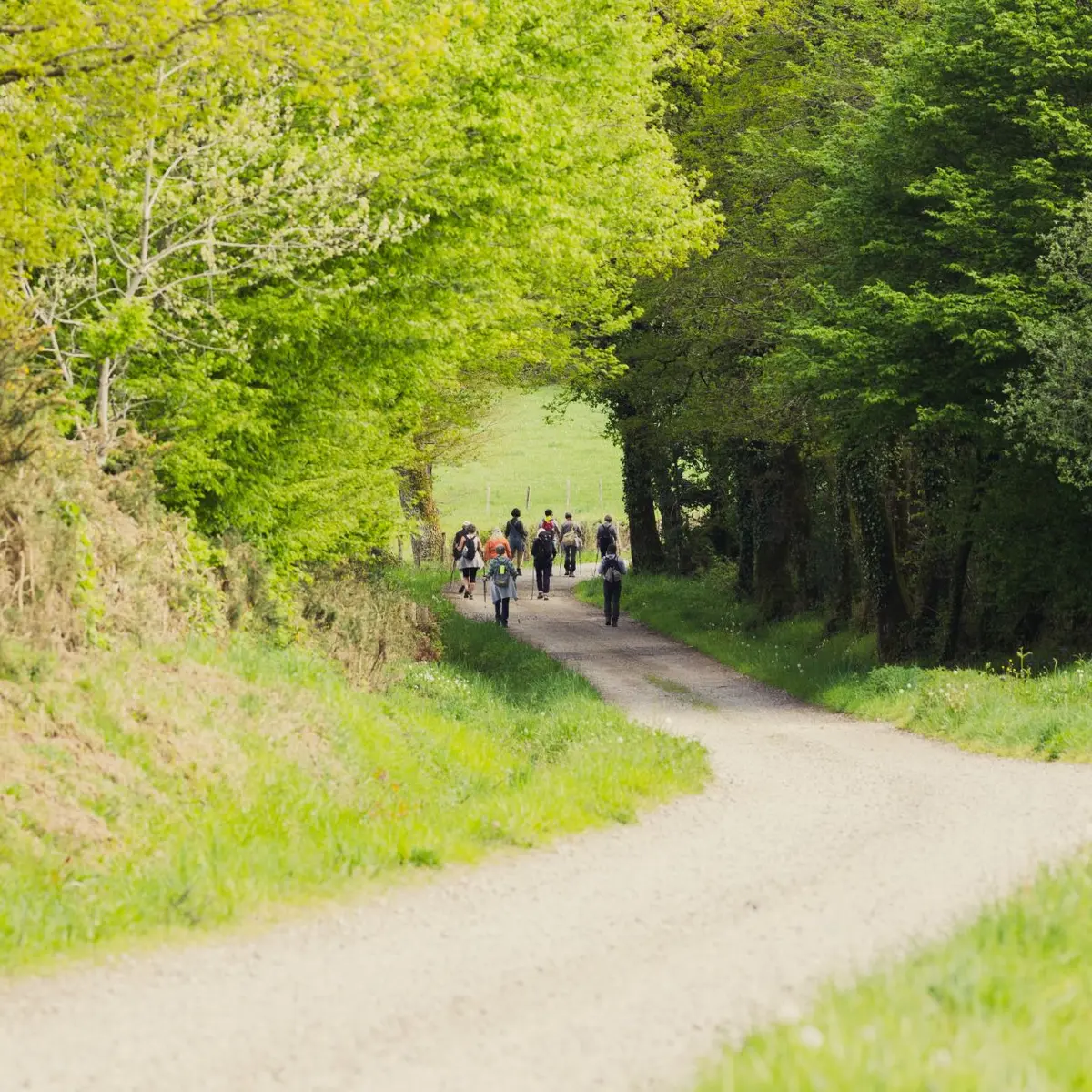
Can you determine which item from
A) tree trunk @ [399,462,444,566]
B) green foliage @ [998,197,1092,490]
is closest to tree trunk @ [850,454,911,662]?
green foliage @ [998,197,1092,490]

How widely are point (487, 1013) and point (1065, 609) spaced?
1744 centimetres

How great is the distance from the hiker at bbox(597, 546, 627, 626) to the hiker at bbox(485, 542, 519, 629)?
2.52 metres

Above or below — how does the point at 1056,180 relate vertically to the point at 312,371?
above

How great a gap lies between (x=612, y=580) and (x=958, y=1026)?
26.9 m

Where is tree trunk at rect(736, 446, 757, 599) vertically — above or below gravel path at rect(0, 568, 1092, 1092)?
above

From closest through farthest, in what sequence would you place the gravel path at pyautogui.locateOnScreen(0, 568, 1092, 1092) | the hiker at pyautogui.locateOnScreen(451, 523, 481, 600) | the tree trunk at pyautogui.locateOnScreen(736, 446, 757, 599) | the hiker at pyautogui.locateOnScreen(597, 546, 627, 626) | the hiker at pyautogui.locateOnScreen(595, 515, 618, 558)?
the gravel path at pyautogui.locateOnScreen(0, 568, 1092, 1092) < the tree trunk at pyautogui.locateOnScreen(736, 446, 757, 599) < the hiker at pyautogui.locateOnScreen(597, 546, 627, 626) < the hiker at pyautogui.locateOnScreen(595, 515, 618, 558) < the hiker at pyautogui.locateOnScreen(451, 523, 481, 600)

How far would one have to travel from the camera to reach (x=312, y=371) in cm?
1725

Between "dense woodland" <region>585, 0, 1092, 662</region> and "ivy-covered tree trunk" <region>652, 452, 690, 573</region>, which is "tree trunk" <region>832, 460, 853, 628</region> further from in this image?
"ivy-covered tree trunk" <region>652, 452, 690, 573</region>

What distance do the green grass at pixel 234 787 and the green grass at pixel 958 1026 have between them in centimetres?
395

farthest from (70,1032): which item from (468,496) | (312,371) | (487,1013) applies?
(468,496)

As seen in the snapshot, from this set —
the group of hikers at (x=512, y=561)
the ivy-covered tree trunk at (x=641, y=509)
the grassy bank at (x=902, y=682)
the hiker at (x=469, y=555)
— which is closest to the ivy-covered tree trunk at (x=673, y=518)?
the ivy-covered tree trunk at (x=641, y=509)

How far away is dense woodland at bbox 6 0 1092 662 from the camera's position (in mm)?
13461

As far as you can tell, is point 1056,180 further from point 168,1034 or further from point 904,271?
point 168,1034

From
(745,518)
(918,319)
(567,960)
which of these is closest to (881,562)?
(918,319)
